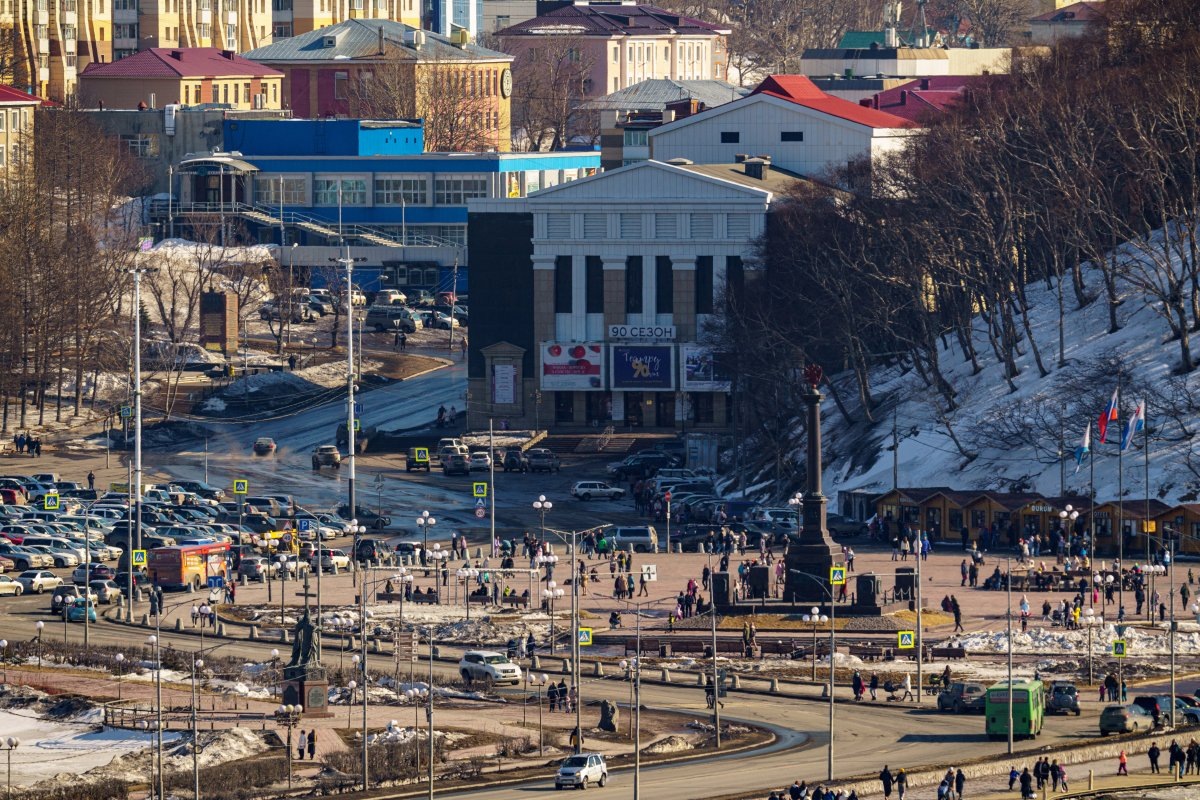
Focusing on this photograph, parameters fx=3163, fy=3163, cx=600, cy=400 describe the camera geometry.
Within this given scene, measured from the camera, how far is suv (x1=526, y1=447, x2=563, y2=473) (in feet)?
517

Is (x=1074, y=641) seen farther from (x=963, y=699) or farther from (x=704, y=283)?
(x=704, y=283)

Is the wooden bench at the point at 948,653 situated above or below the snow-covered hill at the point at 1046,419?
below

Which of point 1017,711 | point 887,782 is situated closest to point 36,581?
point 1017,711

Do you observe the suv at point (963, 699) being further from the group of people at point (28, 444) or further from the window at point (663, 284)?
the group of people at point (28, 444)

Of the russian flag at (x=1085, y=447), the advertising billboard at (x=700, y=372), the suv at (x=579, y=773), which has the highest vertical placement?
the russian flag at (x=1085, y=447)

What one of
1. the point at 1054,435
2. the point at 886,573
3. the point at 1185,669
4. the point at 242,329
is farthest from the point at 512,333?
the point at 1185,669

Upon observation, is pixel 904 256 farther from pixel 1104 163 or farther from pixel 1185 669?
pixel 1185 669

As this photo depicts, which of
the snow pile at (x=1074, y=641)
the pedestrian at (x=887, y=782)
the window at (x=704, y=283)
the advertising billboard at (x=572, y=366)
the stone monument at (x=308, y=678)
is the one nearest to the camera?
the pedestrian at (x=887, y=782)

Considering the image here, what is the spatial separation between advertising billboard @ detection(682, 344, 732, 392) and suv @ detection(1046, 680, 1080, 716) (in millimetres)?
67954

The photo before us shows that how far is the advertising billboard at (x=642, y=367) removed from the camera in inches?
6660

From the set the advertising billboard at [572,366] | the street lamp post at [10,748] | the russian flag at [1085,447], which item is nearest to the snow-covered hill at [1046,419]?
the russian flag at [1085,447]

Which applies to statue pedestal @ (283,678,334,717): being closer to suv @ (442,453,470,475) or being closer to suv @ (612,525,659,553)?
suv @ (612,525,659,553)

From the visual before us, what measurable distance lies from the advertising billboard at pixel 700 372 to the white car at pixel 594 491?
19.7 m

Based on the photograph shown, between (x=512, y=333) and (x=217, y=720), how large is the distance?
76.7 meters
